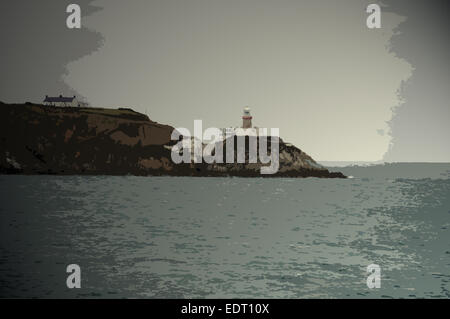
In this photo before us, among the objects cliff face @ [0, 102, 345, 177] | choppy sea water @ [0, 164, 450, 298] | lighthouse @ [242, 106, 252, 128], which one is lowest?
choppy sea water @ [0, 164, 450, 298]

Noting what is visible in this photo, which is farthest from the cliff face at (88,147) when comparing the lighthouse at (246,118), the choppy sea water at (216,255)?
the choppy sea water at (216,255)

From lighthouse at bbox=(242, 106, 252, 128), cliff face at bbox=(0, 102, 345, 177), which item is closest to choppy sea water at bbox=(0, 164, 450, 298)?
cliff face at bbox=(0, 102, 345, 177)

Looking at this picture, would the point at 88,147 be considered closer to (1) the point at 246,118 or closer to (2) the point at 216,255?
(1) the point at 246,118

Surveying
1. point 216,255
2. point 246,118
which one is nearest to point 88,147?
point 246,118

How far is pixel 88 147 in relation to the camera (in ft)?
584

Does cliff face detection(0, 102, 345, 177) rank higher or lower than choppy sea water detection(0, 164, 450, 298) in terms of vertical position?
higher

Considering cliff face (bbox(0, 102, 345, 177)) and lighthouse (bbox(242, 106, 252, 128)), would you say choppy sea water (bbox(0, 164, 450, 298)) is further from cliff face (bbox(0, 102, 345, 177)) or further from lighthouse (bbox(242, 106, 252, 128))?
lighthouse (bbox(242, 106, 252, 128))

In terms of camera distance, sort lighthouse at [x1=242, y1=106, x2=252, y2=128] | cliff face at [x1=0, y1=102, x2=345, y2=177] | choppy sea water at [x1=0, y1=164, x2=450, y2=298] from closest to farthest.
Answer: choppy sea water at [x1=0, y1=164, x2=450, y2=298]
cliff face at [x1=0, y1=102, x2=345, y2=177]
lighthouse at [x1=242, y1=106, x2=252, y2=128]

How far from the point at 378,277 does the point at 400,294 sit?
2201 mm

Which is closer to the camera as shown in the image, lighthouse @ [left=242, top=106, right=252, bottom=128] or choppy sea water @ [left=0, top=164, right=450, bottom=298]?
choppy sea water @ [left=0, top=164, right=450, bottom=298]

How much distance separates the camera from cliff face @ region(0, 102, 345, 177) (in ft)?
556
